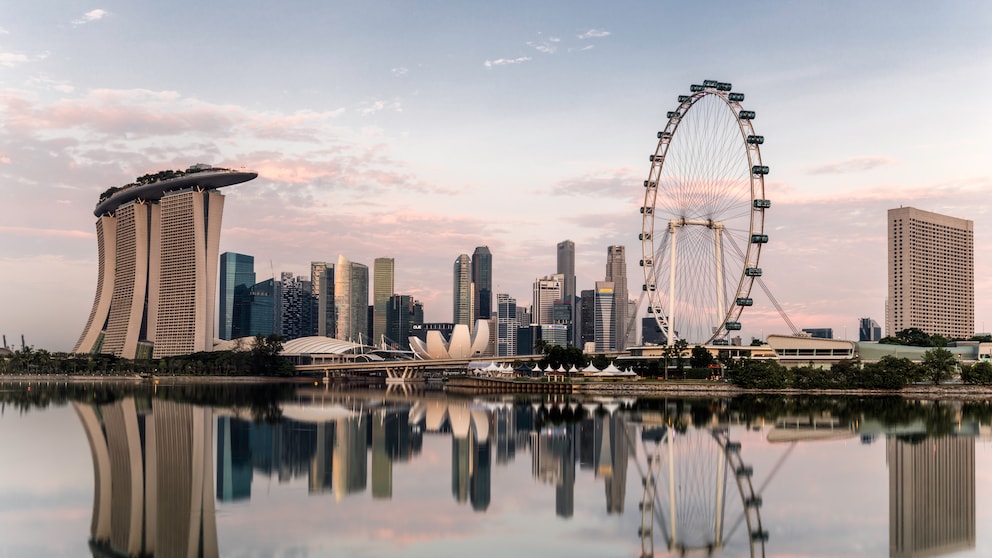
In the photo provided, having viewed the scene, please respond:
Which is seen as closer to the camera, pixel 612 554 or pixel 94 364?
pixel 612 554

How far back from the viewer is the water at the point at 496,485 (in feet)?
103

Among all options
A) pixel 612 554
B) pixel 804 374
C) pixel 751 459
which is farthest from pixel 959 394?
pixel 612 554

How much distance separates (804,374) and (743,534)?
81242mm

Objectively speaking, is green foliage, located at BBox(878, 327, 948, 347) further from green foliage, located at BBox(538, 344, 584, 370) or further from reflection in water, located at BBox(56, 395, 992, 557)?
reflection in water, located at BBox(56, 395, 992, 557)

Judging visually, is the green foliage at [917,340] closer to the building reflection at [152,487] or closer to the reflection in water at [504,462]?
the reflection in water at [504,462]

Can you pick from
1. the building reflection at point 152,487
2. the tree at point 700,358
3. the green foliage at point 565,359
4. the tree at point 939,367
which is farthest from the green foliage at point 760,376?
the building reflection at point 152,487

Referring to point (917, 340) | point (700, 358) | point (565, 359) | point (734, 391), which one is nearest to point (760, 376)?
point (734, 391)

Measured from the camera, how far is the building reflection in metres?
30.6

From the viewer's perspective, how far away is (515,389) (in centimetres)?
12431

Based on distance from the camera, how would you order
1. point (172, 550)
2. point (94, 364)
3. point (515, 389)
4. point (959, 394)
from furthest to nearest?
point (94, 364) → point (515, 389) → point (959, 394) → point (172, 550)

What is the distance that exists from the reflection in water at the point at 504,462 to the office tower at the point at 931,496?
0.09 meters

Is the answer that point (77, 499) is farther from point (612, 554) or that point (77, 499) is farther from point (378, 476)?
point (612, 554)

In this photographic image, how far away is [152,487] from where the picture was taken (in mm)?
40500

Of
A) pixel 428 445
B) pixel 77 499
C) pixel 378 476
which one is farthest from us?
pixel 428 445
